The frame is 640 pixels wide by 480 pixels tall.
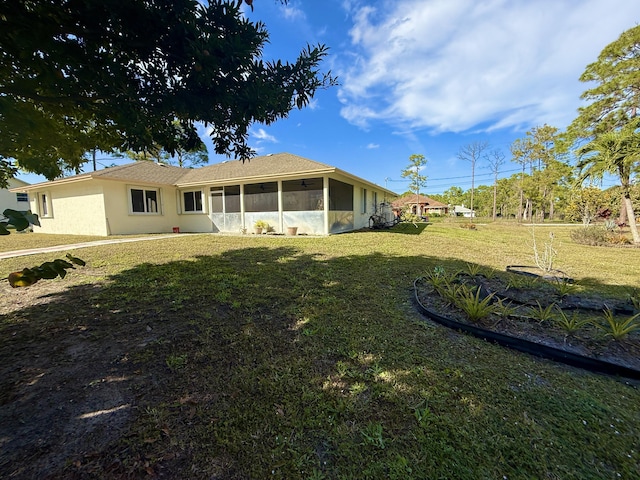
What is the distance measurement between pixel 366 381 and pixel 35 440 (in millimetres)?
2175

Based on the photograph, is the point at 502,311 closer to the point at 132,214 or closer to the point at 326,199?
the point at 326,199

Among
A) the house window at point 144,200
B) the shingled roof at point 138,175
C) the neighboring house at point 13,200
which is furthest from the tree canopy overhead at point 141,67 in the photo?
the neighboring house at point 13,200

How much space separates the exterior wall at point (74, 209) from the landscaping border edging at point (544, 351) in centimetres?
1442

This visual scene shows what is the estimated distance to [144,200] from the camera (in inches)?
526

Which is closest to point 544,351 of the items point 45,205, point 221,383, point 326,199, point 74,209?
point 221,383

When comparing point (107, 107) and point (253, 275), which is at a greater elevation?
point (107, 107)

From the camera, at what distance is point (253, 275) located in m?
5.27

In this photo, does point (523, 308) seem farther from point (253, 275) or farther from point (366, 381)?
point (253, 275)

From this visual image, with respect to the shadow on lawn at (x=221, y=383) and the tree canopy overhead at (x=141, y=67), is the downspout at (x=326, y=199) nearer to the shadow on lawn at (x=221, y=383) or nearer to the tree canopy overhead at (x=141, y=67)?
the shadow on lawn at (x=221, y=383)

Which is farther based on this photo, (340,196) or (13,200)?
(13,200)

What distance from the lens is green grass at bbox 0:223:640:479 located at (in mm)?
1458

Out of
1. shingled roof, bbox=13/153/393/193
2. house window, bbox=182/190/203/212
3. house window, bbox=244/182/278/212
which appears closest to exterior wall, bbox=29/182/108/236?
shingled roof, bbox=13/153/393/193

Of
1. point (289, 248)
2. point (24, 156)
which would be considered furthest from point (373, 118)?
point (24, 156)

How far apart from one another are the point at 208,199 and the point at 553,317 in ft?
46.7
